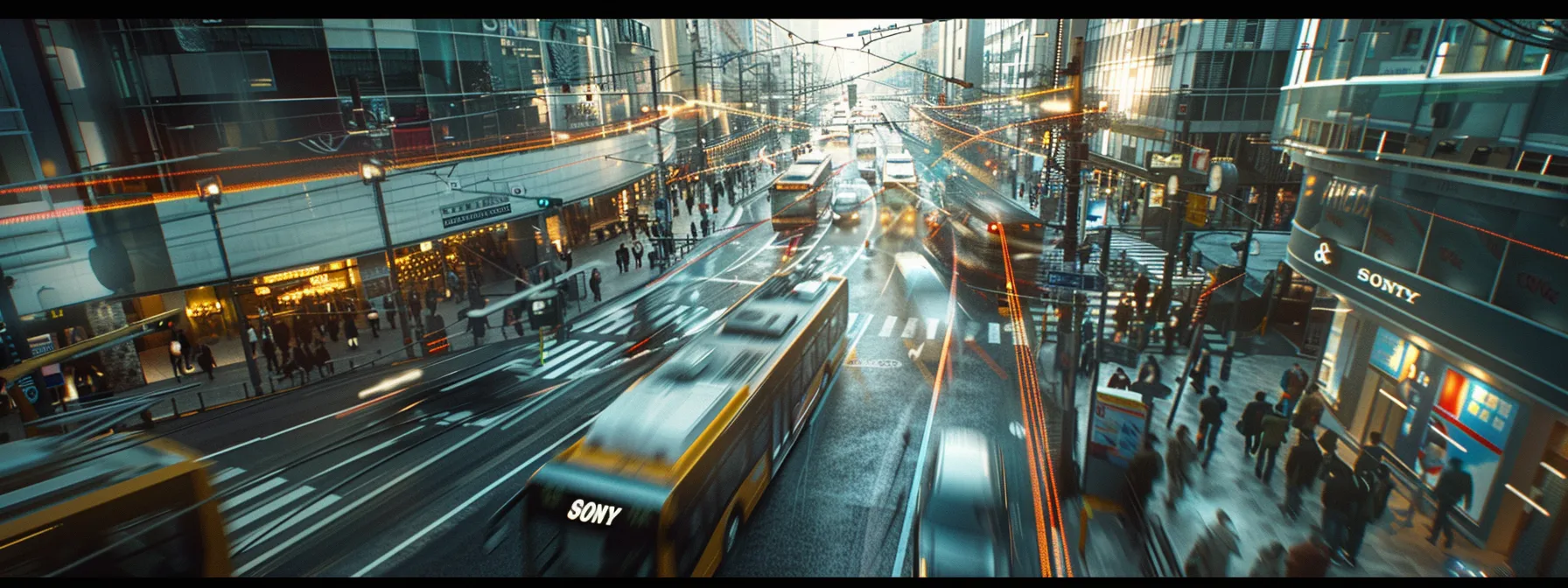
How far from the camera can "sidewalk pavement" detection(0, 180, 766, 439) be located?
1733cm

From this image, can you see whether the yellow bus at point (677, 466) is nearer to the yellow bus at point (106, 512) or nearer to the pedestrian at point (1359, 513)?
the yellow bus at point (106, 512)

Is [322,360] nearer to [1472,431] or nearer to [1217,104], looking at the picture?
[1472,431]

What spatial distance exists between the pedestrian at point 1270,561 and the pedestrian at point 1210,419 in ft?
7.22

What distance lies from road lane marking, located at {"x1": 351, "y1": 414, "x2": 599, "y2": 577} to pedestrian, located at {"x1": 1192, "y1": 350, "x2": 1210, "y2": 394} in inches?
535

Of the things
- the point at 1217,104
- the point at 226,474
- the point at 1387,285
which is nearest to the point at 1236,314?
the point at 1387,285

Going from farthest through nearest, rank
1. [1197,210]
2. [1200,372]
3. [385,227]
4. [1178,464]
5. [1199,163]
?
1. [1199,163]
2. [1197,210]
3. [385,227]
4. [1200,372]
5. [1178,464]

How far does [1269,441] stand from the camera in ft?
38.3

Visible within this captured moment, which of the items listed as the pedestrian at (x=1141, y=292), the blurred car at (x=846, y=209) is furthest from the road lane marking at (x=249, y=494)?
the blurred car at (x=846, y=209)

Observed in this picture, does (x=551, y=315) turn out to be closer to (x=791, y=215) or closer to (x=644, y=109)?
(x=791, y=215)

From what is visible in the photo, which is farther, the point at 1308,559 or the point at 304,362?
the point at 304,362

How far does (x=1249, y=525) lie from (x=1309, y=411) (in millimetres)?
2857

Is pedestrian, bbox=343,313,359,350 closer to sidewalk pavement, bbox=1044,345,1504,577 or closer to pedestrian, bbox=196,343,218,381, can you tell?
pedestrian, bbox=196,343,218,381

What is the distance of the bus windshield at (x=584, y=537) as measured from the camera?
810 centimetres

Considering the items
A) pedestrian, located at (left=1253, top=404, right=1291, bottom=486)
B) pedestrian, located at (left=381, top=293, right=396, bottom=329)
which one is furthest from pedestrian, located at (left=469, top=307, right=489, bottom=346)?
pedestrian, located at (left=1253, top=404, right=1291, bottom=486)
